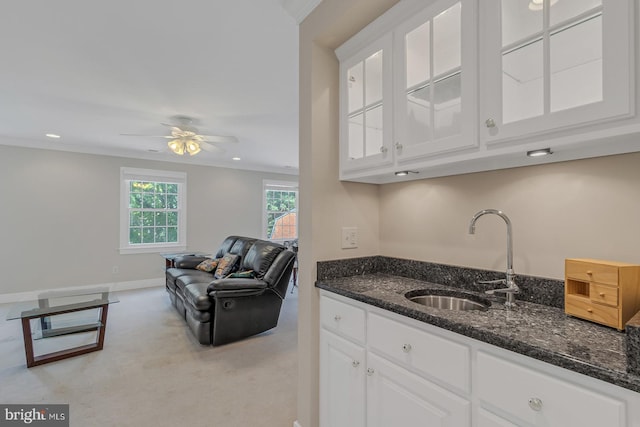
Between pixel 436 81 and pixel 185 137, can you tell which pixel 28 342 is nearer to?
pixel 185 137

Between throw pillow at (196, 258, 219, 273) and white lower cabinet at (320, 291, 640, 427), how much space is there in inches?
121

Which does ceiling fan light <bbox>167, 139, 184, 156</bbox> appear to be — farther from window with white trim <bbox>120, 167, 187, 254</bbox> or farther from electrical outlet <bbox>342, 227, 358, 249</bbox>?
electrical outlet <bbox>342, 227, 358, 249</bbox>

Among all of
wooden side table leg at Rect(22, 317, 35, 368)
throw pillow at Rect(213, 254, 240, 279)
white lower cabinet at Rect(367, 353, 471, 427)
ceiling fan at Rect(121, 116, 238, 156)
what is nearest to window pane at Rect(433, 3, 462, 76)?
white lower cabinet at Rect(367, 353, 471, 427)

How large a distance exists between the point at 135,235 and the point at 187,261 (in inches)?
73.6

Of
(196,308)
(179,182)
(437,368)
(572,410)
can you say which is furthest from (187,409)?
(179,182)

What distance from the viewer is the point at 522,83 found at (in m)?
1.02

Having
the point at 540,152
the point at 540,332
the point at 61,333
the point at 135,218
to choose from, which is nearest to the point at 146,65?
the point at 61,333

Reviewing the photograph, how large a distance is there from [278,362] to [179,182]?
14.7 ft

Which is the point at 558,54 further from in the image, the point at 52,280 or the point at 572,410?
the point at 52,280

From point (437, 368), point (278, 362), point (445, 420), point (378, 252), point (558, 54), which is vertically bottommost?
point (278, 362)

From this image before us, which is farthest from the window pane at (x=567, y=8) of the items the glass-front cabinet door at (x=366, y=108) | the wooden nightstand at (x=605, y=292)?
the wooden nightstand at (x=605, y=292)

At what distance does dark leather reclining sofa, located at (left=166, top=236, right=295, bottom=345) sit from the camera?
2877mm

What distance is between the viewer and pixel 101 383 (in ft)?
7.46

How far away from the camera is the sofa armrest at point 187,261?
14.2 feet
